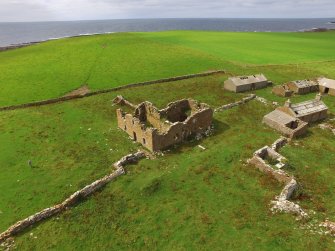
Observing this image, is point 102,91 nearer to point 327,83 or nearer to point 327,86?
point 327,86

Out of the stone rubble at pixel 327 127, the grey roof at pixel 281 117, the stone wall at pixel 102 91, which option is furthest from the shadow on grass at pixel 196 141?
the stone wall at pixel 102 91

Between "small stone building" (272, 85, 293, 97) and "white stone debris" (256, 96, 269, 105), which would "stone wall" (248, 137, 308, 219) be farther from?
"small stone building" (272, 85, 293, 97)

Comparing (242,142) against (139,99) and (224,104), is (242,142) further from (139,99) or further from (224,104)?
(139,99)

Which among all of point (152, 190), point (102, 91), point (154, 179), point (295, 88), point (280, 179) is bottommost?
point (152, 190)

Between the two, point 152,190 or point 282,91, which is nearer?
point 152,190

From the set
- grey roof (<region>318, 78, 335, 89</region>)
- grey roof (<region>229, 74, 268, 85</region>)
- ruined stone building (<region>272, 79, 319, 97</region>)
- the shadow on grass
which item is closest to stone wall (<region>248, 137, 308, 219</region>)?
the shadow on grass

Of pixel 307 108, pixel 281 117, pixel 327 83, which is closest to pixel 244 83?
pixel 307 108

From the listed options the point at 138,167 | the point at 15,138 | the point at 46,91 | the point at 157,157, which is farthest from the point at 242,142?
the point at 46,91

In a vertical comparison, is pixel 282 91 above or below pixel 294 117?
below
